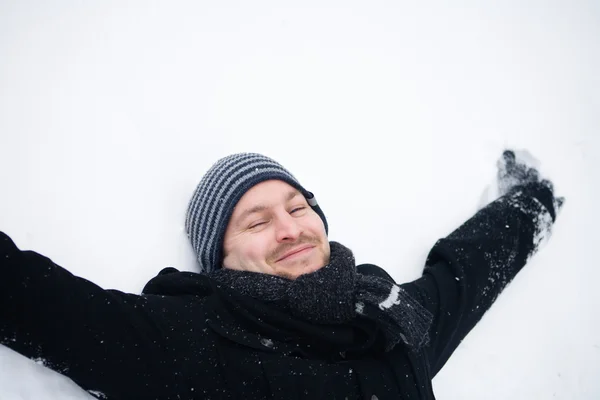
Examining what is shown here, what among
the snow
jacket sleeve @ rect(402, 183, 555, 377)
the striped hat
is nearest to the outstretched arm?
jacket sleeve @ rect(402, 183, 555, 377)

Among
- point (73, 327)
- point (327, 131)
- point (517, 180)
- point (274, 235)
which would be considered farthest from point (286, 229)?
point (517, 180)

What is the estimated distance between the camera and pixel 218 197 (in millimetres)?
1407

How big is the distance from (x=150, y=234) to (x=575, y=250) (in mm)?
1990

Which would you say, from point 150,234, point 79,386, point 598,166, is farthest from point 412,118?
point 79,386

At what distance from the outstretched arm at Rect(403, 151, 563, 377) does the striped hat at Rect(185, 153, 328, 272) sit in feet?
2.20

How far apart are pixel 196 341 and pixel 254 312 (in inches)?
6.9

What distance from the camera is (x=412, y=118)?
2186 millimetres

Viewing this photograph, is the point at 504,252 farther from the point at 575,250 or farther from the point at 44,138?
the point at 44,138

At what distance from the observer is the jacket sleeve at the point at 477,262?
1.50 meters

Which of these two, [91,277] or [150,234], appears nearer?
[91,277]

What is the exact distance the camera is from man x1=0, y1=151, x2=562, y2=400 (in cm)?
94

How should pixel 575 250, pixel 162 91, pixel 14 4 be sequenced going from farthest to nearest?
pixel 575 250
pixel 162 91
pixel 14 4

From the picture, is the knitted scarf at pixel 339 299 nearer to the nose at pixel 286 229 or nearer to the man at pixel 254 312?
the man at pixel 254 312

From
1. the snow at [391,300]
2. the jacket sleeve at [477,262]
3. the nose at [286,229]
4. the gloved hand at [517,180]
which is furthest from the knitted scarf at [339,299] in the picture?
the gloved hand at [517,180]
